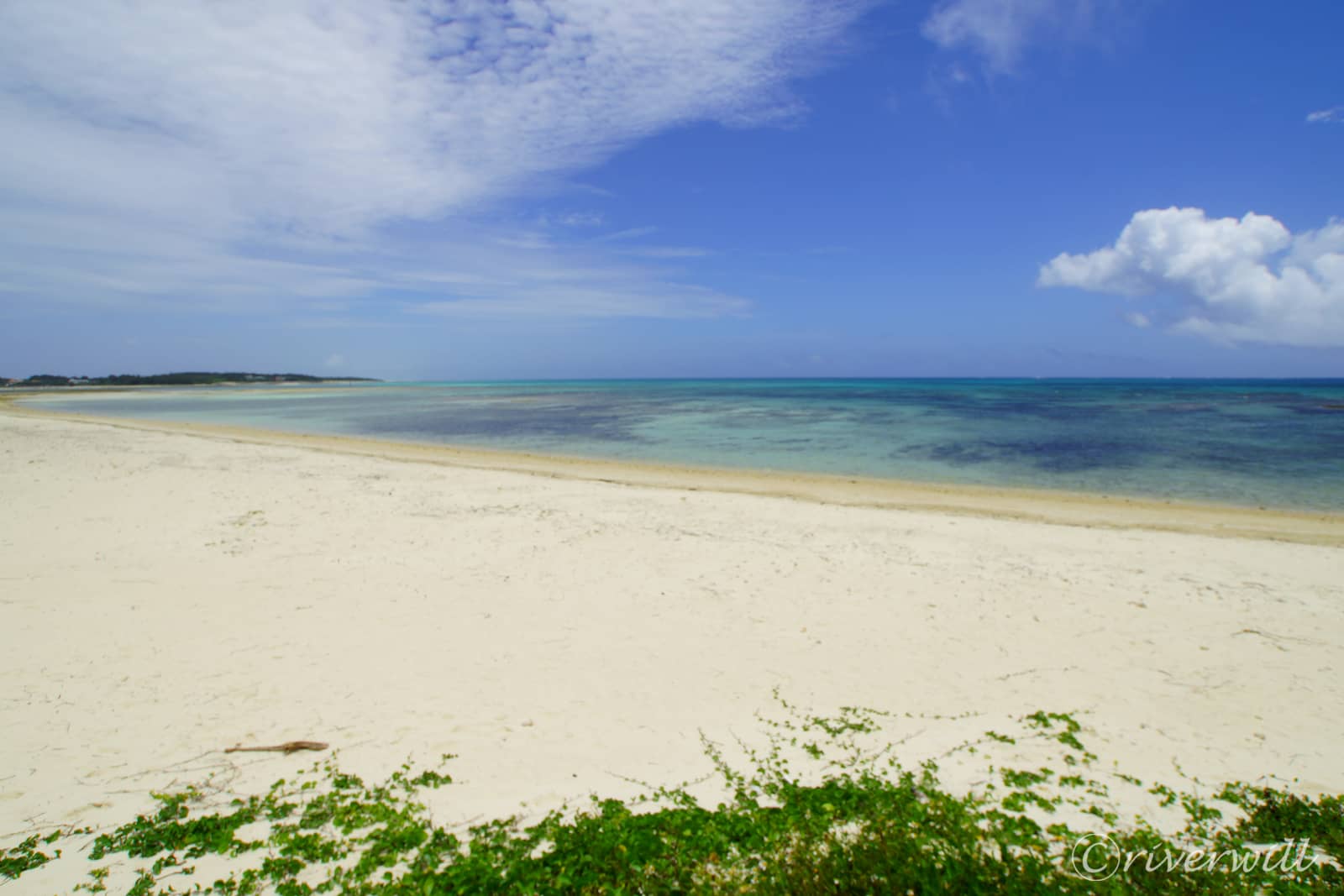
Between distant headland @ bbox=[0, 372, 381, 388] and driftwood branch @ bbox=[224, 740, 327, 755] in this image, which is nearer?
driftwood branch @ bbox=[224, 740, 327, 755]

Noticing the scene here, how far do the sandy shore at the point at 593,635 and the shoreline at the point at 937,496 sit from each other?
1.15 ft

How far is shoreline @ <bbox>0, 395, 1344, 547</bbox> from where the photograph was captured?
43.1ft

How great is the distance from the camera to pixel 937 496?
16.2 meters

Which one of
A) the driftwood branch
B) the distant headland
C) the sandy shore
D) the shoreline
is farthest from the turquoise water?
the distant headland

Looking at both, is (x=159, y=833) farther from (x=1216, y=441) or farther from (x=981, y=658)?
(x=1216, y=441)

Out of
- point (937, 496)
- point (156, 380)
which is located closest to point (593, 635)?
point (937, 496)

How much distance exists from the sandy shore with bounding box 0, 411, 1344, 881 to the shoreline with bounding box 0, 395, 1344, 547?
35cm

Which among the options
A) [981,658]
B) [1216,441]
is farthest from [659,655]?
[1216,441]

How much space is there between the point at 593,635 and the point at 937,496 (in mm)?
11953

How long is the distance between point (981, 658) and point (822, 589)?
231 centimetres

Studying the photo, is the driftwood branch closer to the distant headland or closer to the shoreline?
the shoreline

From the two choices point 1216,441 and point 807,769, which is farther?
point 1216,441

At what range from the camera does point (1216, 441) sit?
92.5 ft

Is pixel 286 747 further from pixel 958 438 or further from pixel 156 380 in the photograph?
pixel 156 380
